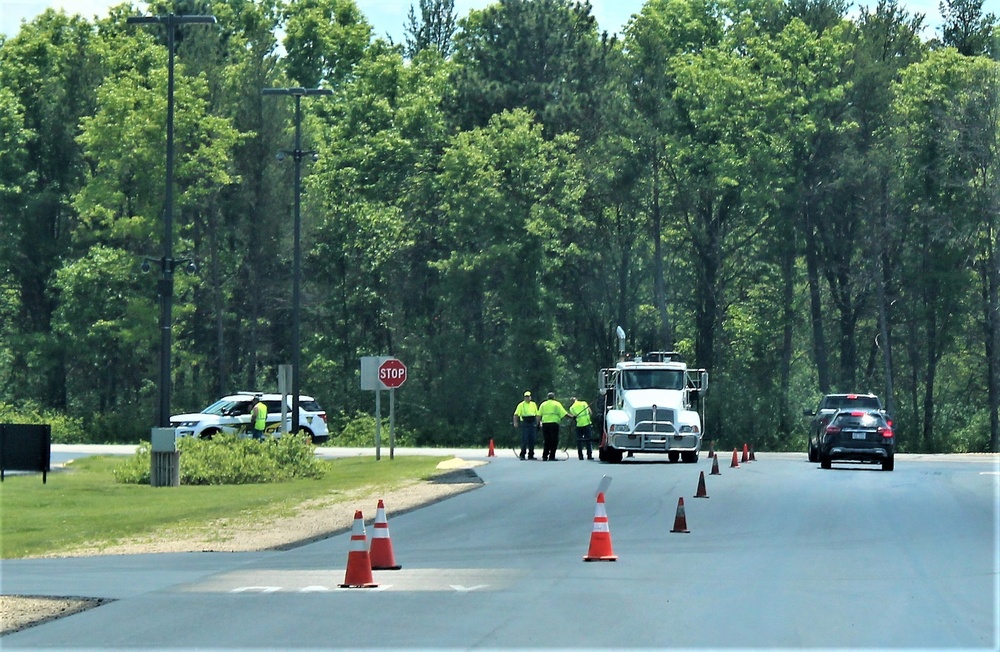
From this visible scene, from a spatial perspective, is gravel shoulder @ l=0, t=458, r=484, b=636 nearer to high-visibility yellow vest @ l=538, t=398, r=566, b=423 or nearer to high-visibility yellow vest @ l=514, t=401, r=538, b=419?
high-visibility yellow vest @ l=538, t=398, r=566, b=423

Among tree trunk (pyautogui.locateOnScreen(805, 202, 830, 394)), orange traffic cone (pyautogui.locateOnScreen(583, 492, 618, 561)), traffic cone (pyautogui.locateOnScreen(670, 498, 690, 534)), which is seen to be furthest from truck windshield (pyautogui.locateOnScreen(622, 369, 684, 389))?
tree trunk (pyautogui.locateOnScreen(805, 202, 830, 394))

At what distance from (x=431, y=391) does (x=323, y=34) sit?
884 inches

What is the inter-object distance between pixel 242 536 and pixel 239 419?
99.9ft

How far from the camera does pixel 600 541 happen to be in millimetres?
18734

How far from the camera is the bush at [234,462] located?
112ft

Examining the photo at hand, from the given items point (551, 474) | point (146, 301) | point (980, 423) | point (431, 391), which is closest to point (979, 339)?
point (980, 423)

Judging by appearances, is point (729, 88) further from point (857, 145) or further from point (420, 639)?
point (420, 639)

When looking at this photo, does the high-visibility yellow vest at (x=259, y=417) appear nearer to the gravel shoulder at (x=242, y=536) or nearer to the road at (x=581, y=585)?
the gravel shoulder at (x=242, y=536)

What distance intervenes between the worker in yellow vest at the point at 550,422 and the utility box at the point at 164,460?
539 inches

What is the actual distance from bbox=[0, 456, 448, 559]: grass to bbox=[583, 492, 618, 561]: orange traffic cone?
6749mm

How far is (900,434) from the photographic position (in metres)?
66.6

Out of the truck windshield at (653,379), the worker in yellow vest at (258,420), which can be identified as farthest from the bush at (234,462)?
the truck windshield at (653,379)

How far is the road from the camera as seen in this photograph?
12984 millimetres

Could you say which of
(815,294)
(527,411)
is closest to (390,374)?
(527,411)
